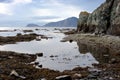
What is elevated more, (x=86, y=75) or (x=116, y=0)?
(x=116, y=0)

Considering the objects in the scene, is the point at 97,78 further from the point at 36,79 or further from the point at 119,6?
the point at 119,6

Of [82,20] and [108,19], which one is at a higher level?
[108,19]

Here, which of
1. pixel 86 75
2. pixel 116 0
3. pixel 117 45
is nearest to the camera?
pixel 86 75

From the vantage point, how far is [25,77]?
81.7ft

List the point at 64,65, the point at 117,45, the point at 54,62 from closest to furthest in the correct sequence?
the point at 64,65 → the point at 54,62 → the point at 117,45

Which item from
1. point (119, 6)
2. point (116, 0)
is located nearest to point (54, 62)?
point (119, 6)

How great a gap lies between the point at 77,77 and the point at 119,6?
42.8 meters

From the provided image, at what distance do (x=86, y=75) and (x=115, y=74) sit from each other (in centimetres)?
275

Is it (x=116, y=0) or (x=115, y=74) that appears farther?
(x=116, y=0)

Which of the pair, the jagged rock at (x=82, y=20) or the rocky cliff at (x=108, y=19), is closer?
the rocky cliff at (x=108, y=19)

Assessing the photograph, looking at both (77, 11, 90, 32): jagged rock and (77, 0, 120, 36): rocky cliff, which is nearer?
(77, 0, 120, 36): rocky cliff

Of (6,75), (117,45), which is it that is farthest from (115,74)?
(117,45)

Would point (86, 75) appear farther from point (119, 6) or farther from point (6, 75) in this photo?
point (119, 6)

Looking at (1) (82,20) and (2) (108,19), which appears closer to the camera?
(2) (108,19)
